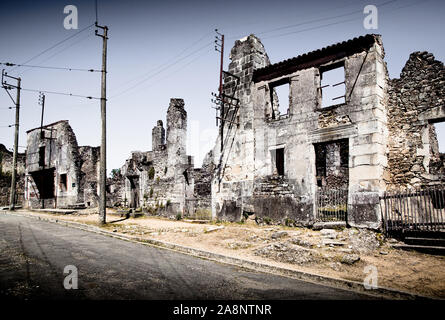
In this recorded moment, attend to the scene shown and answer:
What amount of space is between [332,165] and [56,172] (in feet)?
82.8

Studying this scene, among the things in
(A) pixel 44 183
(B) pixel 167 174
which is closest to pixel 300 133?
(B) pixel 167 174

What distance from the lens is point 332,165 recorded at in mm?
26859

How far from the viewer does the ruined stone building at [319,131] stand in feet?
34.8

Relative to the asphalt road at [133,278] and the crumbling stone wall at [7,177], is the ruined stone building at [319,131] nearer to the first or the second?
the asphalt road at [133,278]

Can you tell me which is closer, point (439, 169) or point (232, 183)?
point (439, 169)

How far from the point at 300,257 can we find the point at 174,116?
12.9 meters

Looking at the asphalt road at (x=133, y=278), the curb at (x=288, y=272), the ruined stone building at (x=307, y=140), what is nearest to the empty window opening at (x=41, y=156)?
the ruined stone building at (x=307, y=140)

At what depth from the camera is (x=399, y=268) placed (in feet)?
23.5

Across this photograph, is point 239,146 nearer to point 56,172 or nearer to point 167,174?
point 167,174

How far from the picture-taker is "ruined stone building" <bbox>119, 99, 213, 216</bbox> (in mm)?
17516

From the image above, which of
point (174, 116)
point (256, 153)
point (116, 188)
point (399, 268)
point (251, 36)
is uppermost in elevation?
point (251, 36)

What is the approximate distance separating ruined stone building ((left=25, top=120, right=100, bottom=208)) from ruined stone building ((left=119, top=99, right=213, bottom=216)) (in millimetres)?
6660
